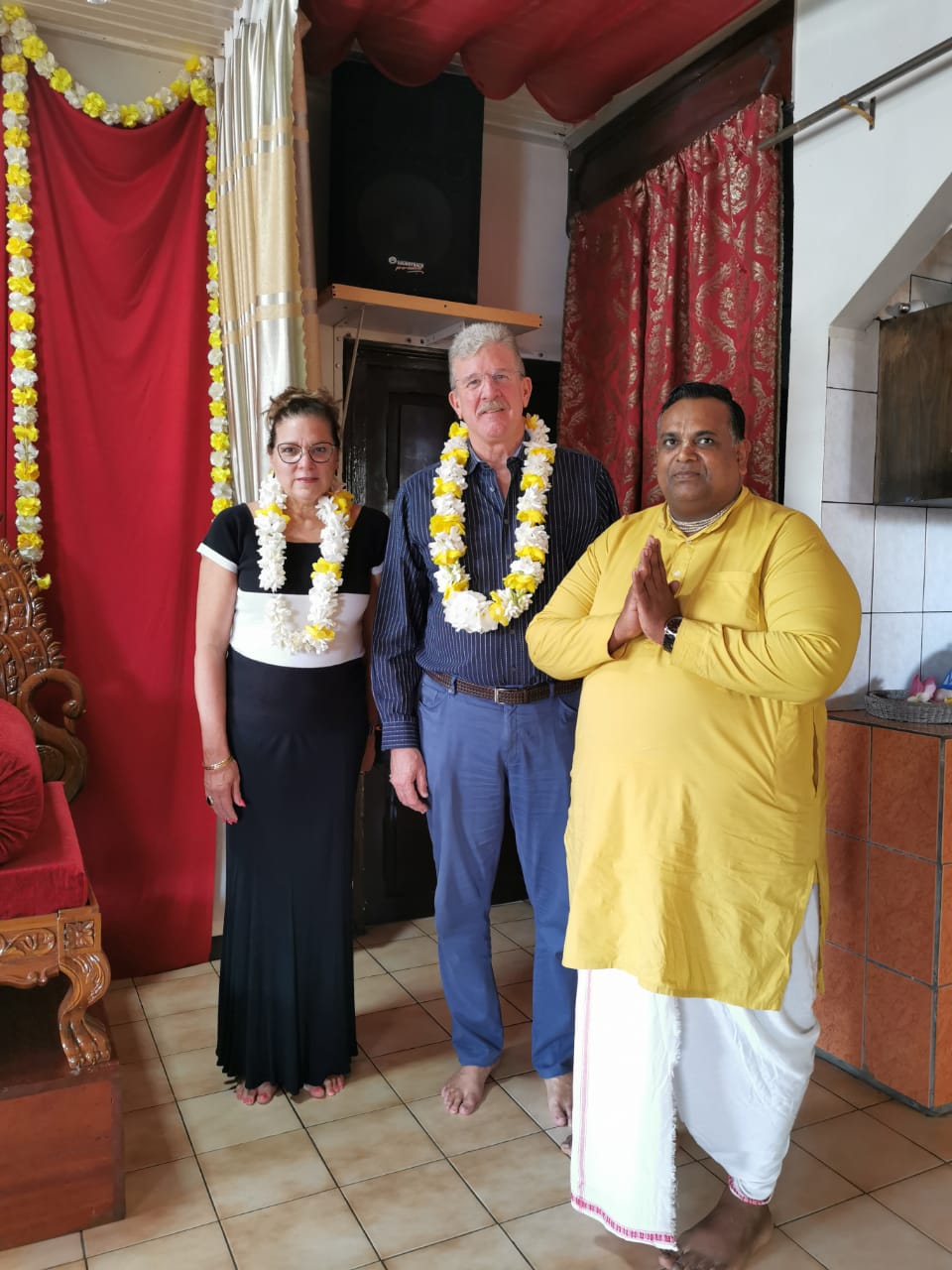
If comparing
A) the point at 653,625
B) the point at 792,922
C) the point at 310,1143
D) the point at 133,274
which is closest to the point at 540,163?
the point at 133,274

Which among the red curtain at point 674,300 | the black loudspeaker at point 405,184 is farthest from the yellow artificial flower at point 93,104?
the red curtain at point 674,300

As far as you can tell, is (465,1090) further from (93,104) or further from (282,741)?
(93,104)

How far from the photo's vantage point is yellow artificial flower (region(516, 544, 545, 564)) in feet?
7.55

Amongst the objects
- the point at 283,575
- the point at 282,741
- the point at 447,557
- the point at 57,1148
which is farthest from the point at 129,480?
the point at 57,1148

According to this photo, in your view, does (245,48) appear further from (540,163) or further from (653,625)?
→ (653,625)

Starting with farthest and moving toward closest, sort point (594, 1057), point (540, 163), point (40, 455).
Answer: point (540, 163)
point (40, 455)
point (594, 1057)

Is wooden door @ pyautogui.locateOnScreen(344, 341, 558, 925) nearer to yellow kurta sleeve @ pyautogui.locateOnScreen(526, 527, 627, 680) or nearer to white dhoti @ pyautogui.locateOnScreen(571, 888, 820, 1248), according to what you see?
yellow kurta sleeve @ pyautogui.locateOnScreen(526, 527, 627, 680)

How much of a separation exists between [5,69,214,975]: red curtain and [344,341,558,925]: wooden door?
1.95ft

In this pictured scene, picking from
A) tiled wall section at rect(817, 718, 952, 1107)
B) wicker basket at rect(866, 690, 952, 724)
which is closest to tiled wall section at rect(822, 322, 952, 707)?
wicker basket at rect(866, 690, 952, 724)

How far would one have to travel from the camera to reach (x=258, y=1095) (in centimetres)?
241

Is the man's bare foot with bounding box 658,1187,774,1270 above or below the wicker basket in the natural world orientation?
below

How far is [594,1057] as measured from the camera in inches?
73.7

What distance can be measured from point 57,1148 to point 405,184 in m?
2.86

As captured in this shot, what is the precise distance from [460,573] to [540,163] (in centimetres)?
219
